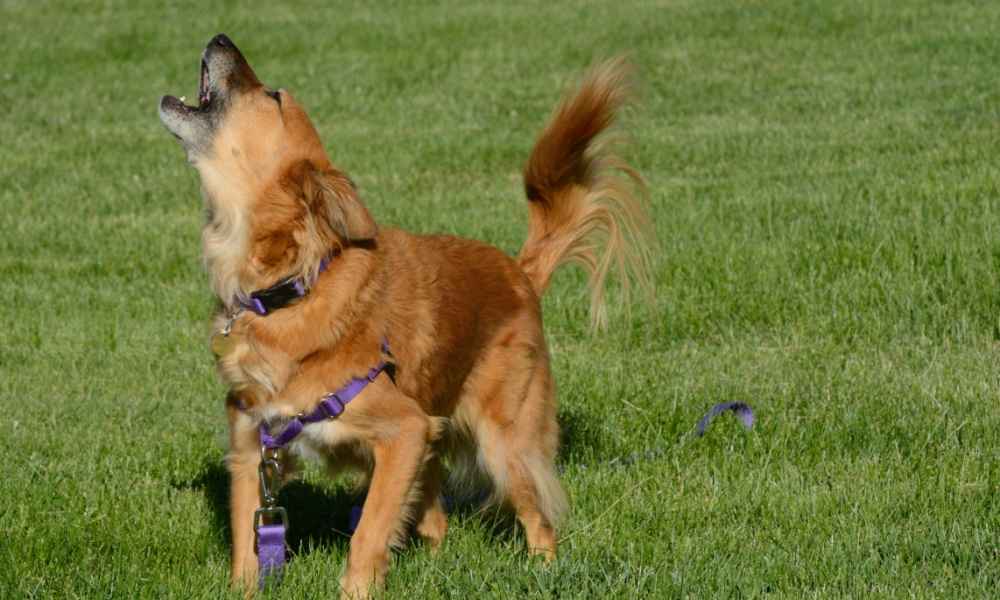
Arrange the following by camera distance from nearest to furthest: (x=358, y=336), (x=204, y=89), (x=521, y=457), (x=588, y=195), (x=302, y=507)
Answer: (x=358, y=336) < (x=204, y=89) < (x=521, y=457) < (x=302, y=507) < (x=588, y=195)

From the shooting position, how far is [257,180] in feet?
14.9

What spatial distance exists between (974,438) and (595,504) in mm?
1624

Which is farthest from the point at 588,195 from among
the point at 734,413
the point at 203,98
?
the point at 203,98

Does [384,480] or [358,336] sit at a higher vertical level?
[358,336]

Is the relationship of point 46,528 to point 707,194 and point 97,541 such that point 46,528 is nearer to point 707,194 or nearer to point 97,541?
point 97,541

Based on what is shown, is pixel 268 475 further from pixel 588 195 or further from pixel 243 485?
pixel 588 195

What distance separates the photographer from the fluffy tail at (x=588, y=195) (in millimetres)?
5504

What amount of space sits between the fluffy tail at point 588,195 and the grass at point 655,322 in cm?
21

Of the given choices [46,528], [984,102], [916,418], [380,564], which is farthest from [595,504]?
[984,102]

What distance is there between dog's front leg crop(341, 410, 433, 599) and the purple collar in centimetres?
51

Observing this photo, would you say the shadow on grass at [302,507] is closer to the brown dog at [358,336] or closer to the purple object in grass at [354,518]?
the purple object in grass at [354,518]

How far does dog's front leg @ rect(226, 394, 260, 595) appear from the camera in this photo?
4.51 metres

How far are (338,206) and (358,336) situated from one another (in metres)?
0.41

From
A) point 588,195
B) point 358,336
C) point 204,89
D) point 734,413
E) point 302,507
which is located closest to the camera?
point 358,336
